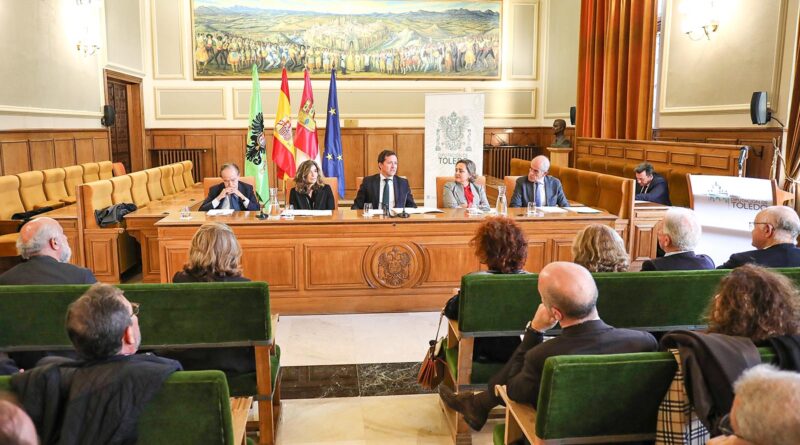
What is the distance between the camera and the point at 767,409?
3.97 feet

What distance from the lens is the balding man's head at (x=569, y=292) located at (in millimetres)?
2123

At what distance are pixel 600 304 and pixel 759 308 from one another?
103cm

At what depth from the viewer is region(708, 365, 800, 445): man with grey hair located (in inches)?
46.6

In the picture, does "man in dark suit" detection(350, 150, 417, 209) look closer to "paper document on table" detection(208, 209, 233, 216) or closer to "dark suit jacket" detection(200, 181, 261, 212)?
"dark suit jacket" detection(200, 181, 261, 212)

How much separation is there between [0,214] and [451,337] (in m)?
5.54

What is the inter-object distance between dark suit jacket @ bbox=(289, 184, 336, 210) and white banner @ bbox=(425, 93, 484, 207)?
125 inches

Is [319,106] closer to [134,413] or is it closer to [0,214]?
[0,214]

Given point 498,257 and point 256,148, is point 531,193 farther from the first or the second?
point 256,148

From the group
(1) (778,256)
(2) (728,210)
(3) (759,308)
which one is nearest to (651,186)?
(2) (728,210)

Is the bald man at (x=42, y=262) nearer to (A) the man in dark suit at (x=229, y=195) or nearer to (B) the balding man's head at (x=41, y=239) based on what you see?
(B) the balding man's head at (x=41, y=239)

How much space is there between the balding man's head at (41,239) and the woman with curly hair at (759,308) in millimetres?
2953

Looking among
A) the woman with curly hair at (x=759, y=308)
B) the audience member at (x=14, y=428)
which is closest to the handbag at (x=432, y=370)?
the woman with curly hair at (x=759, y=308)

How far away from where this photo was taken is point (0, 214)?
6461 millimetres

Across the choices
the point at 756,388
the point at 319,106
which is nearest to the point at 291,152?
the point at 319,106
